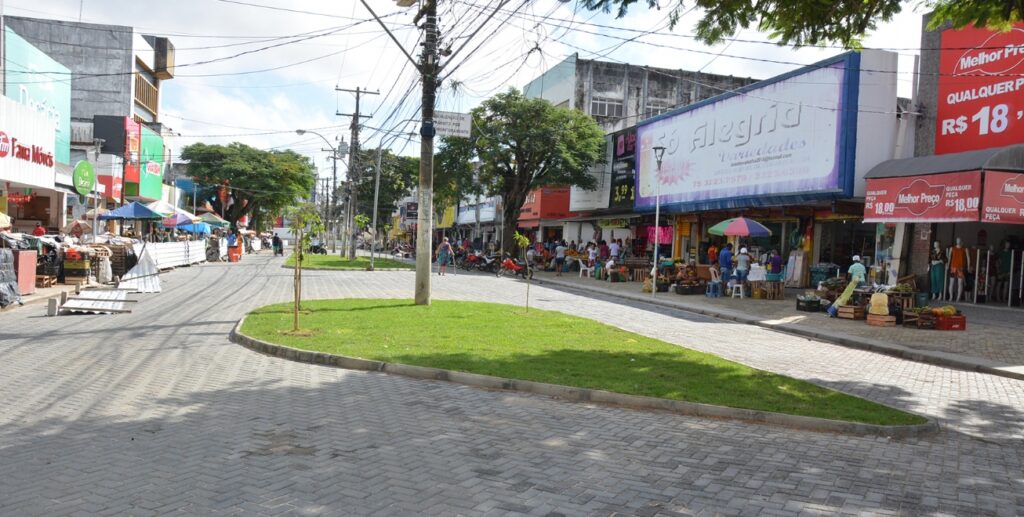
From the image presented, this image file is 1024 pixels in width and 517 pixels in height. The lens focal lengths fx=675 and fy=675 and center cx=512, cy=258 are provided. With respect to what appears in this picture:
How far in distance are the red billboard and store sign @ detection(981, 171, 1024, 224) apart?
170 cm

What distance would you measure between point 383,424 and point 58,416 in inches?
115

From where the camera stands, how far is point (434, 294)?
1969 centimetres

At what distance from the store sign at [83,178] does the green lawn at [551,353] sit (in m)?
11.0

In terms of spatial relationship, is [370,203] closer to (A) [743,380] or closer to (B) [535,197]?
(B) [535,197]

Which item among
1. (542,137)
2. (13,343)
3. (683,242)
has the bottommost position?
(13,343)

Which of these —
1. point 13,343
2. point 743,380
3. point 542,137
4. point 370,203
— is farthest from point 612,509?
point 370,203

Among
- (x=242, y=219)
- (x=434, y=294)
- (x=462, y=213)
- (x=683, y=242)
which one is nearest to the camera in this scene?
(x=434, y=294)

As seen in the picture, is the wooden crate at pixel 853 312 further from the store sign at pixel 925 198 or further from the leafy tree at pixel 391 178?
the leafy tree at pixel 391 178

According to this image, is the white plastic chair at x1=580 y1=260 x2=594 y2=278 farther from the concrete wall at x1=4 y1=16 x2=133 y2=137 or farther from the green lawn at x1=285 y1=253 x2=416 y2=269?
the concrete wall at x1=4 y1=16 x2=133 y2=137

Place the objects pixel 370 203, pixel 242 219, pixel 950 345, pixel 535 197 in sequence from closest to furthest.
A: 1. pixel 950 345
2. pixel 535 197
3. pixel 242 219
4. pixel 370 203

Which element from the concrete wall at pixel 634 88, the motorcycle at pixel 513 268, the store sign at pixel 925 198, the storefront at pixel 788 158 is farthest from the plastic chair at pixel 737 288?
the concrete wall at pixel 634 88

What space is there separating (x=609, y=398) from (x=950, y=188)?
13.2 meters

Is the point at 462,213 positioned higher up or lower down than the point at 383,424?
higher up

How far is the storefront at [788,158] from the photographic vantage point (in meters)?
19.5
